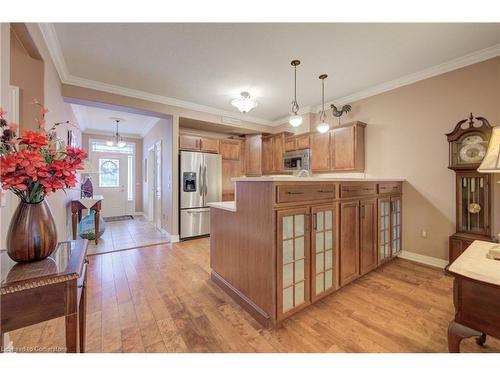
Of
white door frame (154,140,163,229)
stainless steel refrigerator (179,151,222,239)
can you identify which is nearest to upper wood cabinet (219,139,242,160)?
stainless steel refrigerator (179,151,222,239)

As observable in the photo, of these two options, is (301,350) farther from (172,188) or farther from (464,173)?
(172,188)

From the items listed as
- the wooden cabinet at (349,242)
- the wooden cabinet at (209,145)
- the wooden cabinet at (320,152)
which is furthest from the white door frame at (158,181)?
the wooden cabinet at (349,242)

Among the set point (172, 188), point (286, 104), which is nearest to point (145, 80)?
point (172, 188)

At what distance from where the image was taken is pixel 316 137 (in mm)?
4008

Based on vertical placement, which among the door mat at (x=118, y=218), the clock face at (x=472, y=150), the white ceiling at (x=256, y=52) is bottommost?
the door mat at (x=118, y=218)

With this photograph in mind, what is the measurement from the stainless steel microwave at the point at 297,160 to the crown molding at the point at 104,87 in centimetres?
125

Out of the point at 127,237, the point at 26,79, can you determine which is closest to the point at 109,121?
the point at 127,237

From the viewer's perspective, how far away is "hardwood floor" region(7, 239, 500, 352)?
4.71ft

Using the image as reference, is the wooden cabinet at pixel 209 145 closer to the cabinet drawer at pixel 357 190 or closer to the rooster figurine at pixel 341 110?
the rooster figurine at pixel 341 110

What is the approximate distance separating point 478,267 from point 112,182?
7.80 m

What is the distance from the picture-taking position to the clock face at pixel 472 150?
7.54 feet

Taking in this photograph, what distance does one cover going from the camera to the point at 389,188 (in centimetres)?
282

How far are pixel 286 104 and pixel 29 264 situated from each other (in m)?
4.18
